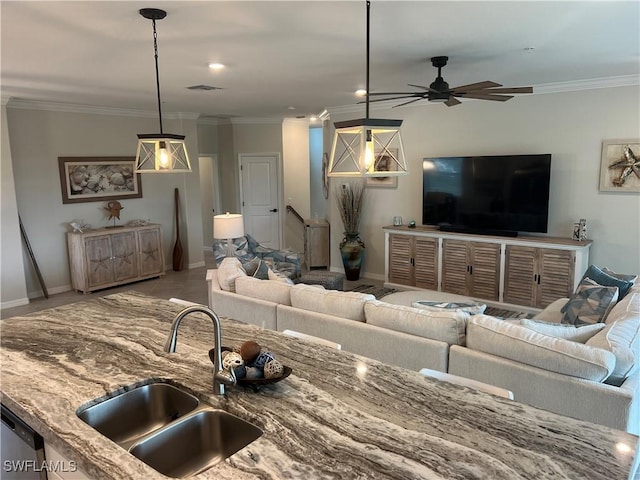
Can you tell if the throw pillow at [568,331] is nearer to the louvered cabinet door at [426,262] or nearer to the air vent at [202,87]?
the louvered cabinet door at [426,262]

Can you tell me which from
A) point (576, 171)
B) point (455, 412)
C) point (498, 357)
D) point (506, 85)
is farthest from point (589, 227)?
point (455, 412)

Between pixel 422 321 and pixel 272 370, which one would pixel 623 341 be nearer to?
pixel 422 321

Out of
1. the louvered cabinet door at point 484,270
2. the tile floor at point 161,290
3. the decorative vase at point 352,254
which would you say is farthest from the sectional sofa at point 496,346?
the decorative vase at point 352,254

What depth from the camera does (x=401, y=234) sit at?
6.15m

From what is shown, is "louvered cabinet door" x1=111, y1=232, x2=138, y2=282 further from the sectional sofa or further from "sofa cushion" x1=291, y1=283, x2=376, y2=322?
"sofa cushion" x1=291, y1=283, x2=376, y2=322

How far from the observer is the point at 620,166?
16.0ft

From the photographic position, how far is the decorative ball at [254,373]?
1.72 metres

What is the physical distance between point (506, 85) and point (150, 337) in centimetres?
480

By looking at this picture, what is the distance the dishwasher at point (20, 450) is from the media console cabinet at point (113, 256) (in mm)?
4780

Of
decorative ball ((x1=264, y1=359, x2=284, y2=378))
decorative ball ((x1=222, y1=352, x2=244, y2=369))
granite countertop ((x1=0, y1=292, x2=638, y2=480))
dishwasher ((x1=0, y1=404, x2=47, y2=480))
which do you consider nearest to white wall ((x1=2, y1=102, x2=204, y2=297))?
granite countertop ((x1=0, y1=292, x2=638, y2=480))

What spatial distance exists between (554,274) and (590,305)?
1939 millimetres

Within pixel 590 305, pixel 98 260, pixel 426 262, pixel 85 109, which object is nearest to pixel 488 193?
pixel 426 262

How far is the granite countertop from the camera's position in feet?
4.21

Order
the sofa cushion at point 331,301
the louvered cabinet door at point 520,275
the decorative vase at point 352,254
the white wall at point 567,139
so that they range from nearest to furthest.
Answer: the sofa cushion at point 331,301 → the white wall at point 567,139 → the louvered cabinet door at point 520,275 → the decorative vase at point 352,254
